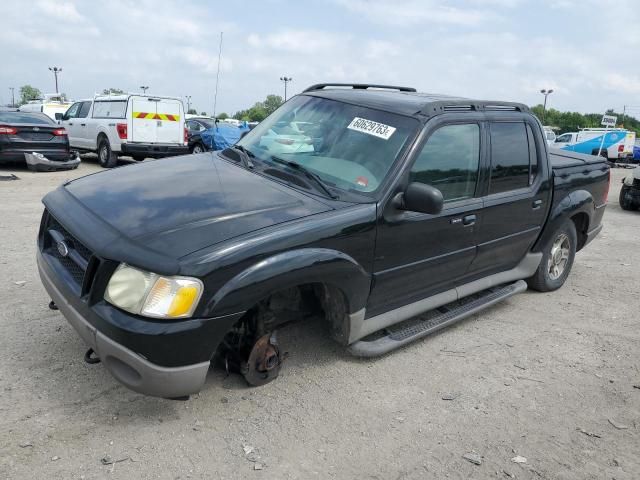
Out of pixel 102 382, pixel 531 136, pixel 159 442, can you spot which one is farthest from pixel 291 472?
pixel 531 136

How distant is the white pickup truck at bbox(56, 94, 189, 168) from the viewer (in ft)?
44.6

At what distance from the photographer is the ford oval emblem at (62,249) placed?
2.97 m

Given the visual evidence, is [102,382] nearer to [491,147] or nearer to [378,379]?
[378,379]

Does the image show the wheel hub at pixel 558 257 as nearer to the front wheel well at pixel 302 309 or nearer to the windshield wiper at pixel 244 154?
the front wheel well at pixel 302 309

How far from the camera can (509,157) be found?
4270mm

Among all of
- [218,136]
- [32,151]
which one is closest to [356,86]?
[32,151]

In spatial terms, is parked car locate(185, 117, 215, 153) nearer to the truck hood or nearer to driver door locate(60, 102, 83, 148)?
driver door locate(60, 102, 83, 148)

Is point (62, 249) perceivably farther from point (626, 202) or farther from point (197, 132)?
point (197, 132)

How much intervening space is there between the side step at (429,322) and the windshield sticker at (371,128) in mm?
1351

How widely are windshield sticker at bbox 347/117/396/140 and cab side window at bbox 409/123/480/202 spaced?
0.26m

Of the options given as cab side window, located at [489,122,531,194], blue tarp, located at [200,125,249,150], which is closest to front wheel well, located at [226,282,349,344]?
cab side window, located at [489,122,531,194]

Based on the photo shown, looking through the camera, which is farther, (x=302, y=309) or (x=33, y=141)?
(x=33, y=141)

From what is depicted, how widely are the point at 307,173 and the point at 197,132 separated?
16.0m

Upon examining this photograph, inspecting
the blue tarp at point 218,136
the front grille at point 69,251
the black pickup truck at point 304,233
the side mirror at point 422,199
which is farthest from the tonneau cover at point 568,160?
the blue tarp at point 218,136
